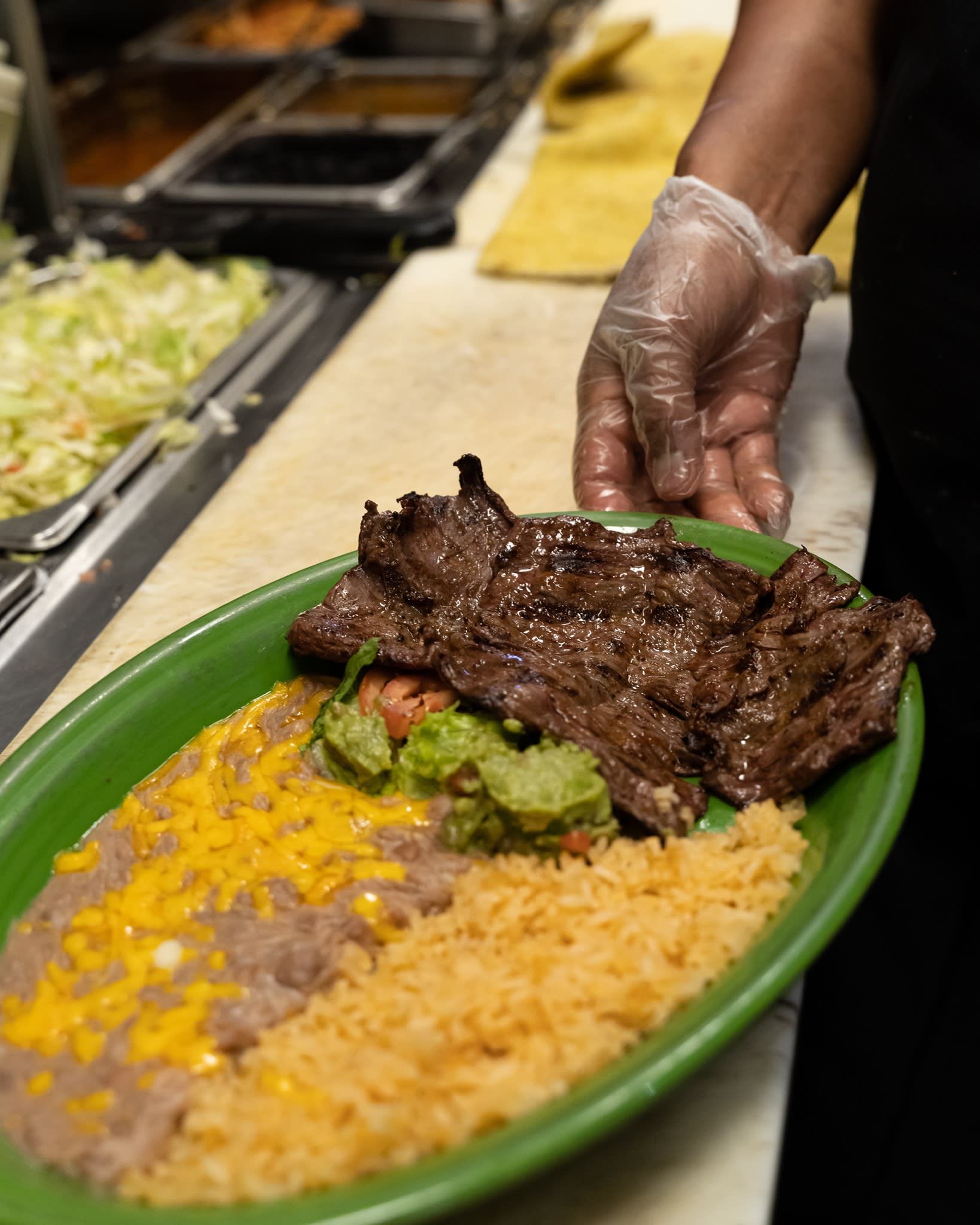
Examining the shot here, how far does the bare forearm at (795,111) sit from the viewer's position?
2.49m

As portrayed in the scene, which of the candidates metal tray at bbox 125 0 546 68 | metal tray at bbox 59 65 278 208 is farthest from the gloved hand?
metal tray at bbox 125 0 546 68

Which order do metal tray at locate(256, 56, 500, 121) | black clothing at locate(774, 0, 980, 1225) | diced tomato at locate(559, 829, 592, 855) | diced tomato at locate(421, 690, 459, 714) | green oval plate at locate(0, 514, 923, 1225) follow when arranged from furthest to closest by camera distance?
metal tray at locate(256, 56, 500, 121) → black clothing at locate(774, 0, 980, 1225) → diced tomato at locate(421, 690, 459, 714) → diced tomato at locate(559, 829, 592, 855) → green oval plate at locate(0, 514, 923, 1225)

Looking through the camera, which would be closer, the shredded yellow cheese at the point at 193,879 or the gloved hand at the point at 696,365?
the shredded yellow cheese at the point at 193,879

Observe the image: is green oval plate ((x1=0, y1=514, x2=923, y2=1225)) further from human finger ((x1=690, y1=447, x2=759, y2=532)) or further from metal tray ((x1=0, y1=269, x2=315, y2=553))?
metal tray ((x1=0, y1=269, x2=315, y2=553))

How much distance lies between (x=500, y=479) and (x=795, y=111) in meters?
1.10

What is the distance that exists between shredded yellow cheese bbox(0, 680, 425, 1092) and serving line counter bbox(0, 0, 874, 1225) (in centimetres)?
41

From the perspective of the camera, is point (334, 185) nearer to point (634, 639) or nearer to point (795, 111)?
point (795, 111)

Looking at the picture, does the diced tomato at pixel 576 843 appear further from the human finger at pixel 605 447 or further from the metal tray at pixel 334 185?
the metal tray at pixel 334 185

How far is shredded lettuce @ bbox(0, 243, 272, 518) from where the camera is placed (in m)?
2.82

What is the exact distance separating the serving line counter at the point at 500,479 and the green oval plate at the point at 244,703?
0.63 feet

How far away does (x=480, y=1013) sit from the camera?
121cm

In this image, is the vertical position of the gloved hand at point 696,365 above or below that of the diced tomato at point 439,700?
above

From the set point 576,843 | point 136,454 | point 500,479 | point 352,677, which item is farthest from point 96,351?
point 576,843

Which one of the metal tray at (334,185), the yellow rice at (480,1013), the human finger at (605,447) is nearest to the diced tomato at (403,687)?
the yellow rice at (480,1013)
